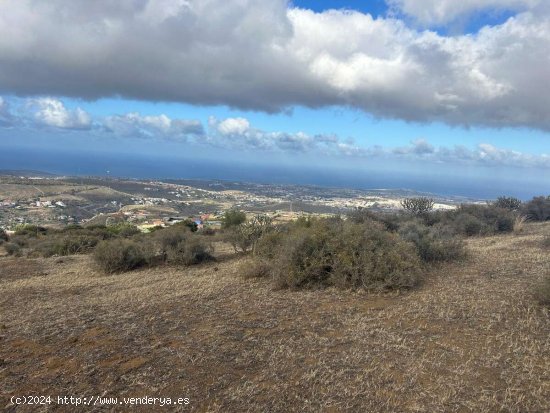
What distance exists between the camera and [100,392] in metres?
5.22

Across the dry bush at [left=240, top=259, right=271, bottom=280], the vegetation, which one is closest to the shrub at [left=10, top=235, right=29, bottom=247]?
the vegetation

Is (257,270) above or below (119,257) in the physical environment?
above

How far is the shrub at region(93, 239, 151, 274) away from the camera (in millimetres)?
14078

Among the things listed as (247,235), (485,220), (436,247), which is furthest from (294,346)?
(485,220)

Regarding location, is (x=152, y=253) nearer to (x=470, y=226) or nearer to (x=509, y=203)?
(x=470, y=226)

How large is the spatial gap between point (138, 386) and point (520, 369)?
5077mm

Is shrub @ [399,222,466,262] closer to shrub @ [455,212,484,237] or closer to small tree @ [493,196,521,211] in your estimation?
shrub @ [455,212,484,237]

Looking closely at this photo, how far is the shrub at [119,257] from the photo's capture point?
14.1 m

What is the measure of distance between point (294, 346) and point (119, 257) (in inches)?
375

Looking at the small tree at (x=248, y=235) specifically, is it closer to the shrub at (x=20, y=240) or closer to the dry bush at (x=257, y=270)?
the dry bush at (x=257, y=270)

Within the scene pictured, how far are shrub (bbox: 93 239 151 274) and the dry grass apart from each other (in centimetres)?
355

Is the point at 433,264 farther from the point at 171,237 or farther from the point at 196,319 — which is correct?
the point at 171,237

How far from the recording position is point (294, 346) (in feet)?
21.3

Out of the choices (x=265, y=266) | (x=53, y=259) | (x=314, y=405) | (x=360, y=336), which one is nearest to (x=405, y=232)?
(x=265, y=266)
